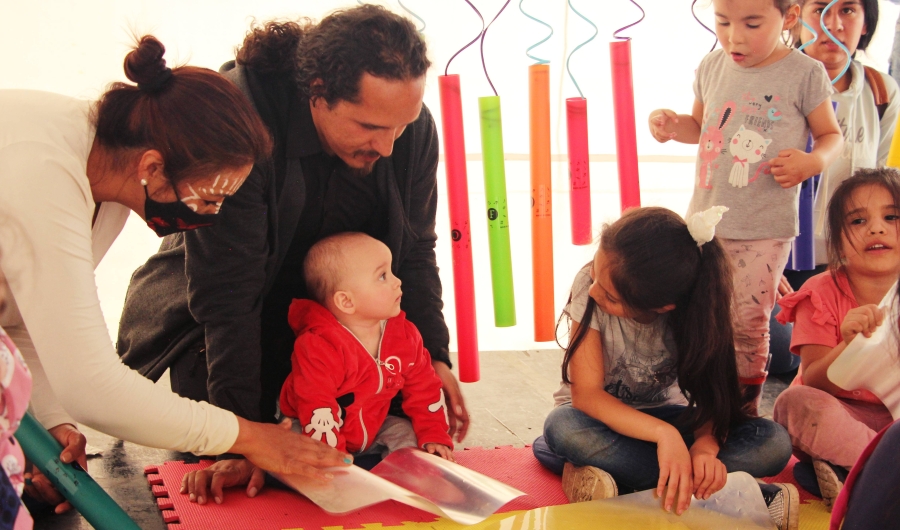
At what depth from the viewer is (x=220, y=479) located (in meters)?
1.45

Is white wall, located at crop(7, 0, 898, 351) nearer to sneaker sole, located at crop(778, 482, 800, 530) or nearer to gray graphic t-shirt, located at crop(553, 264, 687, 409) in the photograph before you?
gray graphic t-shirt, located at crop(553, 264, 687, 409)

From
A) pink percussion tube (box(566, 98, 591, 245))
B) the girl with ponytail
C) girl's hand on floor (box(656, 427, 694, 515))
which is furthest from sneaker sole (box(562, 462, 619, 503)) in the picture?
pink percussion tube (box(566, 98, 591, 245))

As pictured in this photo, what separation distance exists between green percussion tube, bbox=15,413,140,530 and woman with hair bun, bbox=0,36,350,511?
0.9 inches

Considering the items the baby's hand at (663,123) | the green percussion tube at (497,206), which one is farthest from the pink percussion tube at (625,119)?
the green percussion tube at (497,206)

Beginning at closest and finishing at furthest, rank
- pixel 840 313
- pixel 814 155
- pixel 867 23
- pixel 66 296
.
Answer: pixel 66 296, pixel 840 313, pixel 814 155, pixel 867 23

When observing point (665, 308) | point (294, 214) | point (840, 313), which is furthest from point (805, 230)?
point (294, 214)

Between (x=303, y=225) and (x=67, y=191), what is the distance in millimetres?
607

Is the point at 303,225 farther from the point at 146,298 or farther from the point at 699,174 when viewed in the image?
the point at 699,174

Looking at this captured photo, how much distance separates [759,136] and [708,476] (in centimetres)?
89

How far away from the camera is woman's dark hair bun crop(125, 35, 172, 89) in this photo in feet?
3.52

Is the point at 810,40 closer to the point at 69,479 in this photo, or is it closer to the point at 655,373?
the point at 655,373

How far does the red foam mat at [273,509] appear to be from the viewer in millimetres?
1380

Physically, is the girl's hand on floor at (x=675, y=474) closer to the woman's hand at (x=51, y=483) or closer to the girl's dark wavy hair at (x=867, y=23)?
the woman's hand at (x=51, y=483)

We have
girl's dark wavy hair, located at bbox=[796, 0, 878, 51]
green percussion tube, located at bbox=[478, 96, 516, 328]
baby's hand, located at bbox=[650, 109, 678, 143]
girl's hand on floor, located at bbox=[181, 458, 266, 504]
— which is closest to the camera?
girl's hand on floor, located at bbox=[181, 458, 266, 504]
